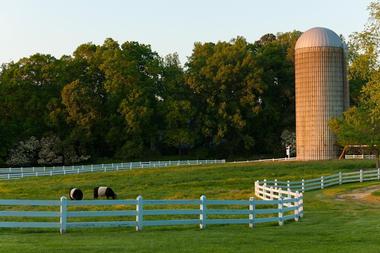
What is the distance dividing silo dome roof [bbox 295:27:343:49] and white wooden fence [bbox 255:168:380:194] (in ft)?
107

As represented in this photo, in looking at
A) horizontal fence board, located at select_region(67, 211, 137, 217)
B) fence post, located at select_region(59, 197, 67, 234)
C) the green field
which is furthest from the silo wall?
fence post, located at select_region(59, 197, 67, 234)

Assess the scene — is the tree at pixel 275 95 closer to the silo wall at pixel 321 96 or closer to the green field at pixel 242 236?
the silo wall at pixel 321 96

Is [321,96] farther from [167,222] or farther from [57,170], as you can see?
[167,222]

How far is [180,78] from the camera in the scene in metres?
90.3

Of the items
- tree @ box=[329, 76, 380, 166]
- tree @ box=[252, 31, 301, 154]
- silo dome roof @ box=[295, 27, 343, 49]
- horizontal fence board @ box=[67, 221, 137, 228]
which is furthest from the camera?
tree @ box=[252, 31, 301, 154]

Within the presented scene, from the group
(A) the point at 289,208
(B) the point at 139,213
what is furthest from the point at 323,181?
(B) the point at 139,213

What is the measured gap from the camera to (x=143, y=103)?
8262 cm

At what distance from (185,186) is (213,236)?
25.4 meters

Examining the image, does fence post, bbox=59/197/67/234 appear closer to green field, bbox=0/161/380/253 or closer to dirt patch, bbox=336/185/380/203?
green field, bbox=0/161/380/253

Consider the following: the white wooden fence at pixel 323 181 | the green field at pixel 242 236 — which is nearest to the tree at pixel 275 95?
the white wooden fence at pixel 323 181

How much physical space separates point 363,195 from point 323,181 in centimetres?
609

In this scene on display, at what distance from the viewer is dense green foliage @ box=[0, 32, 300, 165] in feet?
259

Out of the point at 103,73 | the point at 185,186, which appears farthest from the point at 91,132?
the point at 185,186

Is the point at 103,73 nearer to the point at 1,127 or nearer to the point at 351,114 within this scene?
the point at 1,127
